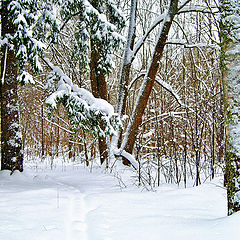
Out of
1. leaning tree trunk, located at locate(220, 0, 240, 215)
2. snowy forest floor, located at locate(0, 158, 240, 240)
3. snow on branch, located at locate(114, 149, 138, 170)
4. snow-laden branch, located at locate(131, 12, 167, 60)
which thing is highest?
snow-laden branch, located at locate(131, 12, 167, 60)

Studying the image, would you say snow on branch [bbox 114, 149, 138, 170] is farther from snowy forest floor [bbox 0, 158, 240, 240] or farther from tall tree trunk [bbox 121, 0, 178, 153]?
snowy forest floor [bbox 0, 158, 240, 240]

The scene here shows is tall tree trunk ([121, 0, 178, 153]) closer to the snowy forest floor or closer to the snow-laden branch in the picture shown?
the snow-laden branch

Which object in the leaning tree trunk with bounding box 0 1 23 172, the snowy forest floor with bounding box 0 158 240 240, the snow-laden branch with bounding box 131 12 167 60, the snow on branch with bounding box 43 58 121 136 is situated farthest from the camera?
the snow-laden branch with bounding box 131 12 167 60

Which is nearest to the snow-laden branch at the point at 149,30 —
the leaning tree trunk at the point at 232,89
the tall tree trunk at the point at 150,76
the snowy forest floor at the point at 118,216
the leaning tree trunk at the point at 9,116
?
the tall tree trunk at the point at 150,76

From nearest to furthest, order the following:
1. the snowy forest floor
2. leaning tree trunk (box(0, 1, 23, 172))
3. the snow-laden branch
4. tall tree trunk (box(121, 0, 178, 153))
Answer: the snowy forest floor < leaning tree trunk (box(0, 1, 23, 172)) < tall tree trunk (box(121, 0, 178, 153)) < the snow-laden branch

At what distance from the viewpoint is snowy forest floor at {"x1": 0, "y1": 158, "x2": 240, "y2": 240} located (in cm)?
223

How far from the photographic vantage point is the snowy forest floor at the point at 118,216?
223 cm

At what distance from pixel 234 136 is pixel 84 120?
3.48 m

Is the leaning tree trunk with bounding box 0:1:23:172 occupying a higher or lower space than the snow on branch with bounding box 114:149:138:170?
higher

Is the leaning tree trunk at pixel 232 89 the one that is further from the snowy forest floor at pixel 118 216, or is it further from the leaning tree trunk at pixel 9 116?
the leaning tree trunk at pixel 9 116

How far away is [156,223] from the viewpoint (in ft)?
8.30

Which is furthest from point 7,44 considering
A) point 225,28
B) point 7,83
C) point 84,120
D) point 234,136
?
point 234,136

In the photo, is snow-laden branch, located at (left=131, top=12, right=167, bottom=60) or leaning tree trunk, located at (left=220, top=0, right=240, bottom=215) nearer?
leaning tree trunk, located at (left=220, top=0, right=240, bottom=215)

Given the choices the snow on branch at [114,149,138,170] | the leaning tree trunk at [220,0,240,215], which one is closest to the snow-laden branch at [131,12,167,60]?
the snow on branch at [114,149,138,170]
